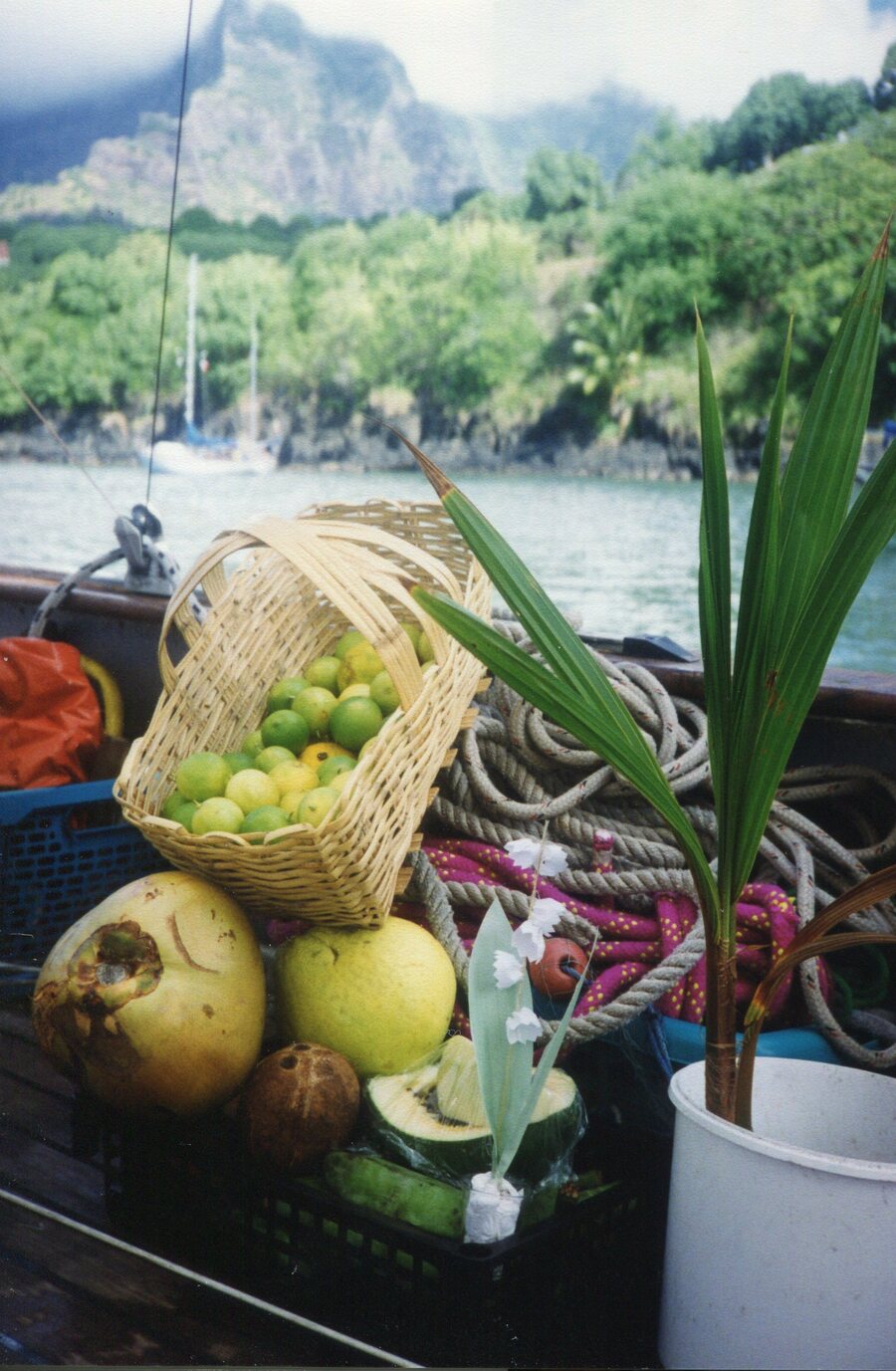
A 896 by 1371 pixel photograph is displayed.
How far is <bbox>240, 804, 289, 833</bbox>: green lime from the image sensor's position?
1498 millimetres

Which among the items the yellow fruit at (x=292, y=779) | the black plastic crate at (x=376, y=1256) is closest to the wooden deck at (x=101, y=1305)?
the black plastic crate at (x=376, y=1256)

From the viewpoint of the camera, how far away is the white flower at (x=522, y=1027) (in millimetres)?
1206

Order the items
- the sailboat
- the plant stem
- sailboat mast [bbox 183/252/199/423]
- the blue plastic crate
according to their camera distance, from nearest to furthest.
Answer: the plant stem < the blue plastic crate < the sailboat < sailboat mast [bbox 183/252/199/423]

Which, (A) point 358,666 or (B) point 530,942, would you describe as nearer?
(B) point 530,942

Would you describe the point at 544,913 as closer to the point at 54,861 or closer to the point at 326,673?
the point at 326,673

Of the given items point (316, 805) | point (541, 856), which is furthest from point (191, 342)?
point (541, 856)

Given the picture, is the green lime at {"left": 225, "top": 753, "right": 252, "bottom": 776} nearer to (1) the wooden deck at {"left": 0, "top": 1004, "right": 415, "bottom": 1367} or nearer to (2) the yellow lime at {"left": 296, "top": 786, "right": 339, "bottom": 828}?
(2) the yellow lime at {"left": 296, "top": 786, "right": 339, "bottom": 828}

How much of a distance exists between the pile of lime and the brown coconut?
0.29 m

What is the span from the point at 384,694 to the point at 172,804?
1.14 feet

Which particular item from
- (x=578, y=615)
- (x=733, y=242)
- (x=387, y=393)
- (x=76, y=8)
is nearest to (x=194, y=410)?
(x=387, y=393)

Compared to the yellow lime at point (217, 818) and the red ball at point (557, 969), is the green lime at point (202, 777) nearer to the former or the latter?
the yellow lime at point (217, 818)

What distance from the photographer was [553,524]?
16781 millimetres

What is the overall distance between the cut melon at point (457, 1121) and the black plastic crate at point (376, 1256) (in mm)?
76

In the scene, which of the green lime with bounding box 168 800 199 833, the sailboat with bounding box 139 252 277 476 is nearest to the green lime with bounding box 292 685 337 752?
the green lime with bounding box 168 800 199 833
